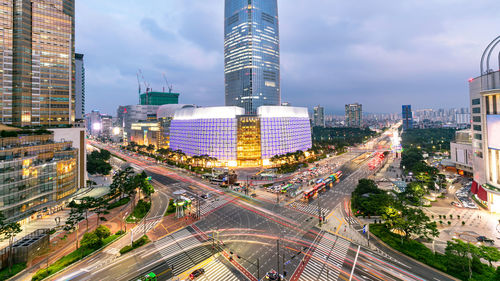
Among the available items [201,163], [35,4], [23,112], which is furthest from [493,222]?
[35,4]

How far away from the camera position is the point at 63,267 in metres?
44.3

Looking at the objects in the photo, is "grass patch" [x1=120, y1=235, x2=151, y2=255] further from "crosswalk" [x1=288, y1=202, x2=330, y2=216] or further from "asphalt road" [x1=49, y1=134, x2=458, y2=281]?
"crosswalk" [x1=288, y1=202, x2=330, y2=216]

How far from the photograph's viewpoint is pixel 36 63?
100562 millimetres

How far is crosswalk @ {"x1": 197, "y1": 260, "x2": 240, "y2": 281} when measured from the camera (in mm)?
40375

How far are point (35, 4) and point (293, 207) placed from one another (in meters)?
148

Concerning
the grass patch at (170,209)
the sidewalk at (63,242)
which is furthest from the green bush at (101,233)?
the grass patch at (170,209)

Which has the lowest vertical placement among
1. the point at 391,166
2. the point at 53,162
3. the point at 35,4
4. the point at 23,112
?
the point at 391,166

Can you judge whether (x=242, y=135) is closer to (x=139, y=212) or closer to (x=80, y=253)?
(x=139, y=212)

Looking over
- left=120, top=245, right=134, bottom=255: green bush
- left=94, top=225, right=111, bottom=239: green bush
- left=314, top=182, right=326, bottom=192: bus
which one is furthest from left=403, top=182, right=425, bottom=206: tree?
left=94, top=225, right=111, bottom=239: green bush

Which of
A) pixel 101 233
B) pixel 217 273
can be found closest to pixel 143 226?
pixel 101 233

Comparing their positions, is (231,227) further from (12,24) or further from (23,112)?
(12,24)

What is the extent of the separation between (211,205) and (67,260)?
132ft

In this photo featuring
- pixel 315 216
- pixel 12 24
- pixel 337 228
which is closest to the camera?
pixel 337 228

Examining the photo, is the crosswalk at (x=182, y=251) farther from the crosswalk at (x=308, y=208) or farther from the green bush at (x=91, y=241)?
the crosswalk at (x=308, y=208)
